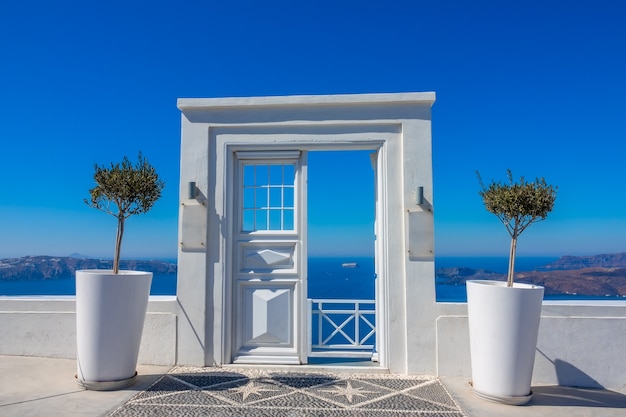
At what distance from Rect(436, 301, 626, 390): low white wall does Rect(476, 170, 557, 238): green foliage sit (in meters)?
1.03

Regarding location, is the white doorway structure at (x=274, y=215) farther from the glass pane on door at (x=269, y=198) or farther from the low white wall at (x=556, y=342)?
the low white wall at (x=556, y=342)

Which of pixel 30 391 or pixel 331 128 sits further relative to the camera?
pixel 331 128

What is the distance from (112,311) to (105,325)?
0.42ft

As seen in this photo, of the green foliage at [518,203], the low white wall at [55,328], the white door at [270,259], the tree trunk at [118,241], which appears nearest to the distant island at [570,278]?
the green foliage at [518,203]

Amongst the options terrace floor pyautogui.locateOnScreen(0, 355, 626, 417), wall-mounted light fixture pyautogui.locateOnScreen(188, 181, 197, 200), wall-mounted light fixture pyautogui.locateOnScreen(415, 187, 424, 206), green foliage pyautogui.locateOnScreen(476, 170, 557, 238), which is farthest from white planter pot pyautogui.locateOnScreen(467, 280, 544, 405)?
wall-mounted light fixture pyautogui.locateOnScreen(188, 181, 197, 200)

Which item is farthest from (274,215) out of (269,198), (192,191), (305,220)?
(192,191)

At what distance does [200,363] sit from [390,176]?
2.71 meters

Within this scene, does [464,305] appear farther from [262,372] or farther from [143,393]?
[143,393]

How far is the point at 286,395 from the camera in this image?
329 cm

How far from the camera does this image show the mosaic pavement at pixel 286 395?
9.63ft

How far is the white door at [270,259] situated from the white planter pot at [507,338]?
175 centimetres

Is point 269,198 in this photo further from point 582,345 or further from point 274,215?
point 582,345

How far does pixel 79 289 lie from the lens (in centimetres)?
332

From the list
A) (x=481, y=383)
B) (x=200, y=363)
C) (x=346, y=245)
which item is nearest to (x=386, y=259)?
(x=481, y=383)
